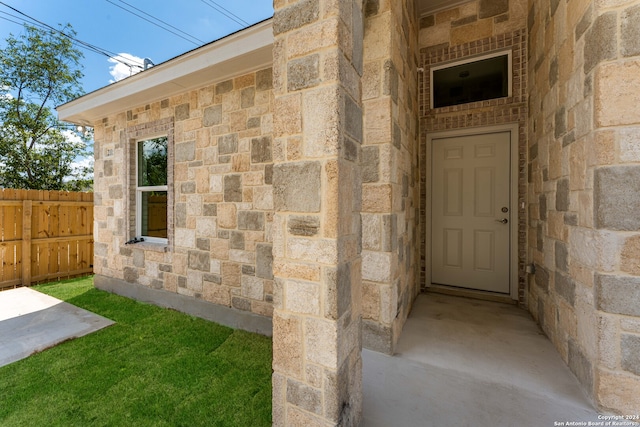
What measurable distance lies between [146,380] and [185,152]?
233 cm

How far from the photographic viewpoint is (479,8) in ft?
9.70

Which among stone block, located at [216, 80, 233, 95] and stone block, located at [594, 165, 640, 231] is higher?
stone block, located at [216, 80, 233, 95]

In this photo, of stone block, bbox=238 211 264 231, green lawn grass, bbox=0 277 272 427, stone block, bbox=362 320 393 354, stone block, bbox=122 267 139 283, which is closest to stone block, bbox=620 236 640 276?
stone block, bbox=362 320 393 354

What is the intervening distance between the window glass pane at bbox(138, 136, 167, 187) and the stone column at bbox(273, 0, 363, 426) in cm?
303

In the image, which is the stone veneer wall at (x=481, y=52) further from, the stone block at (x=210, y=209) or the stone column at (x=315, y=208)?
the stone block at (x=210, y=209)

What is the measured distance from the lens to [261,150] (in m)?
2.71

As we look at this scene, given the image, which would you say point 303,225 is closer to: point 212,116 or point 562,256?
point 562,256

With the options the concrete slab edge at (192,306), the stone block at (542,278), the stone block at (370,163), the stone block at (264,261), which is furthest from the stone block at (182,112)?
the stone block at (542,278)

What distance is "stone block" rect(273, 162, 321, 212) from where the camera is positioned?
3.68ft

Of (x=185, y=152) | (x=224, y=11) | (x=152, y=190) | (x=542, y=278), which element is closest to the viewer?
(x=542, y=278)

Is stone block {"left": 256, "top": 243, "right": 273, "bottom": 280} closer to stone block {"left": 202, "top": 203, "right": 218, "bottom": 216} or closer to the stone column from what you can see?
stone block {"left": 202, "top": 203, "right": 218, "bottom": 216}

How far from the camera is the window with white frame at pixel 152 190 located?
12.0ft

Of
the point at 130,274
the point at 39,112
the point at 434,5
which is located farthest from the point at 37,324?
the point at 39,112

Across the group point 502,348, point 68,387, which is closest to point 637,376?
point 502,348
